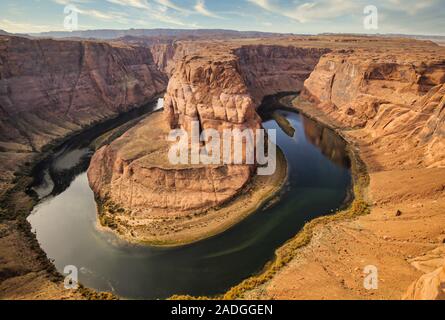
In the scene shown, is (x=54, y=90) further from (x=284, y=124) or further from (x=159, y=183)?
(x=284, y=124)

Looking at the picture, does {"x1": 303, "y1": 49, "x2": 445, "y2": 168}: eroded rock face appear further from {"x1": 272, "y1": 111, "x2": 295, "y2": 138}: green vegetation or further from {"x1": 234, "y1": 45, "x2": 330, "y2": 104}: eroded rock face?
{"x1": 234, "y1": 45, "x2": 330, "y2": 104}: eroded rock face

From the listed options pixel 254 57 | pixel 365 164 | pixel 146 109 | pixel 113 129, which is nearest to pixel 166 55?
pixel 254 57

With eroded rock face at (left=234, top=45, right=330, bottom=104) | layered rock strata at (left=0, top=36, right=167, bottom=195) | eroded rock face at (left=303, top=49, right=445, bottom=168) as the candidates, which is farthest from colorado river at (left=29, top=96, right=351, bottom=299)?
eroded rock face at (left=234, top=45, right=330, bottom=104)

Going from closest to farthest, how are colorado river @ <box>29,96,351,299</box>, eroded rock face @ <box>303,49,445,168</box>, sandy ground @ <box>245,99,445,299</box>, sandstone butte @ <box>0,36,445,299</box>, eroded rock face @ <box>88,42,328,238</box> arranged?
sandy ground @ <box>245,99,445,299</box>, sandstone butte @ <box>0,36,445,299</box>, colorado river @ <box>29,96,351,299</box>, eroded rock face @ <box>88,42,328,238</box>, eroded rock face @ <box>303,49,445,168</box>

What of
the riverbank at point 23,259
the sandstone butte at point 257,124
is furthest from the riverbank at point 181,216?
the riverbank at point 23,259

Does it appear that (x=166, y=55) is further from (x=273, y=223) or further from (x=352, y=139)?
(x=273, y=223)

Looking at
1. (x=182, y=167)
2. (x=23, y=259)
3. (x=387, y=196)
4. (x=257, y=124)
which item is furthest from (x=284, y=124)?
(x=23, y=259)

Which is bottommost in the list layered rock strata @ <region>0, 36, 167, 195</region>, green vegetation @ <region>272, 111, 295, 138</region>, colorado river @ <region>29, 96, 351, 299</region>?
colorado river @ <region>29, 96, 351, 299</region>

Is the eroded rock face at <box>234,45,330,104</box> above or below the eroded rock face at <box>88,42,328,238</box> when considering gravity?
above
